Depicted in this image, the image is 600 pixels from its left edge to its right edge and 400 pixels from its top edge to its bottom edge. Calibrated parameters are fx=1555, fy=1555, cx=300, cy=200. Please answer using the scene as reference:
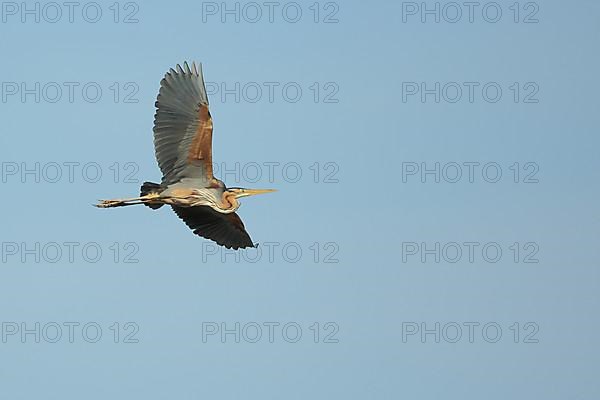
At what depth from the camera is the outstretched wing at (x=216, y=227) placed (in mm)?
24172

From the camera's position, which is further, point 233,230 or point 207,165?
point 233,230

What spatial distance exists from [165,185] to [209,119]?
1.41m

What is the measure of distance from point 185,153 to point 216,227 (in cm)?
248

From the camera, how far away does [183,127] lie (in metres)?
21.8

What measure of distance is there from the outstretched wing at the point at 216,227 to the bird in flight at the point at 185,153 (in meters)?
0.63


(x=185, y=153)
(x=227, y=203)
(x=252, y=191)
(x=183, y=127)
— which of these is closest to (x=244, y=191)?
(x=252, y=191)

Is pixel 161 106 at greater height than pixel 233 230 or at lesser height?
greater

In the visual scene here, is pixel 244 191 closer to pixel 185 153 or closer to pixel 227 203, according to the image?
pixel 227 203

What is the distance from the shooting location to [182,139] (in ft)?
72.0

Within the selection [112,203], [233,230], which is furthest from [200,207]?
[112,203]

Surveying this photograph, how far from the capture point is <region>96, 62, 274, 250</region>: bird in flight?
21625 mm

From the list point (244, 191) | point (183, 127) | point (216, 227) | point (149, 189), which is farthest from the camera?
point (216, 227)

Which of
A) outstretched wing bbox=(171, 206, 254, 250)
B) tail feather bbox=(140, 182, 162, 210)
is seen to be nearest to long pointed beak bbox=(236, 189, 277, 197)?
outstretched wing bbox=(171, 206, 254, 250)

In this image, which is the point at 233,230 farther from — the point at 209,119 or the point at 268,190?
the point at 209,119
